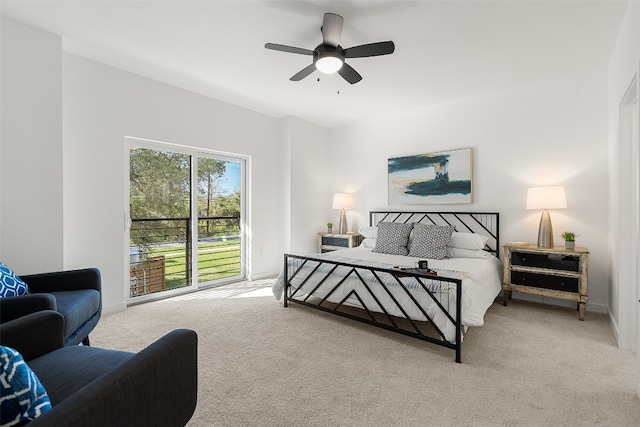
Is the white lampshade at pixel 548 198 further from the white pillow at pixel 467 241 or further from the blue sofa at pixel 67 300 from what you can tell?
the blue sofa at pixel 67 300

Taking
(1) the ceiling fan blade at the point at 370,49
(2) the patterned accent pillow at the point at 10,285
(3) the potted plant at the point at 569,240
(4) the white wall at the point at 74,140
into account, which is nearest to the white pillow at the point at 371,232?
(3) the potted plant at the point at 569,240

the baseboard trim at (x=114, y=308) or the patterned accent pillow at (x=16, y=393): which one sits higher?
the patterned accent pillow at (x=16, y=393)

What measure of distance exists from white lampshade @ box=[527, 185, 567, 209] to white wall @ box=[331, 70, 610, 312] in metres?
0.34

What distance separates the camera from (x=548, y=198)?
3406 mm

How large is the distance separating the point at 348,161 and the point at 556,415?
14.9 feet

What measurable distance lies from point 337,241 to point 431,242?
1937 millimetres

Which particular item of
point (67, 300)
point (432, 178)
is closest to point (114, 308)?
point (67, 300)

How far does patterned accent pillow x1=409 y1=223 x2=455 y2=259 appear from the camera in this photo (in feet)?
12.0

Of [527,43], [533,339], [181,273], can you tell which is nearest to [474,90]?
[527,43]

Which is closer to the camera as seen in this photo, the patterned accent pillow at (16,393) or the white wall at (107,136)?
the patterned accent pillow at (16,393)

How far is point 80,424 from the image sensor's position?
0.84 metres

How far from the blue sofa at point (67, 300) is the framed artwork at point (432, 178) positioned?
4089 mm

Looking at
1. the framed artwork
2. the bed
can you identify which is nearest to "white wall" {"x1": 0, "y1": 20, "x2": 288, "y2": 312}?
the bed

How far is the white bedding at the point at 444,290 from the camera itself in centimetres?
246
